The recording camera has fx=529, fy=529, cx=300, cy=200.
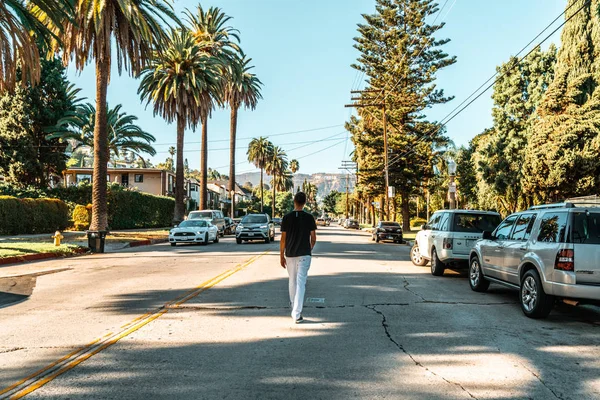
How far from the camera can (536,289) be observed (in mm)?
8344

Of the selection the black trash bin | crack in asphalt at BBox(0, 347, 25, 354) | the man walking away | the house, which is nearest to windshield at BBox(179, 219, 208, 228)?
the black trash bin

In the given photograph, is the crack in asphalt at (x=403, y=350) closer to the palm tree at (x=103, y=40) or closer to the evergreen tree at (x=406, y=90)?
the palm tree at (x=103, y=40)

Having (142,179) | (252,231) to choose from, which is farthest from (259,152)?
(252,231)

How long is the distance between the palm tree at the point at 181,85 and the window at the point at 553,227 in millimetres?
31943

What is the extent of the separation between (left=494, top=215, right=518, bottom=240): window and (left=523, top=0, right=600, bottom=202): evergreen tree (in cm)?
2221

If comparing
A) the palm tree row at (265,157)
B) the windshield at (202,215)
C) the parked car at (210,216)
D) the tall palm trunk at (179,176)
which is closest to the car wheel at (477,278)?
the parked car at (210,216)

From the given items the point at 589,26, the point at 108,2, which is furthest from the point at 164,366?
the point at 589,26

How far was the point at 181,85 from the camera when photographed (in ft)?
126

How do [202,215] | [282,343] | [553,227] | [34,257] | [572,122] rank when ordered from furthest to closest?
[202,215] → [572,122] → [34,257] → [553,227] → [282,343]

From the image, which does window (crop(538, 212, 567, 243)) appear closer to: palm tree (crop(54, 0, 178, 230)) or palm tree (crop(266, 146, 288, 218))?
palm tree (crop(54, 0, 178, 230))

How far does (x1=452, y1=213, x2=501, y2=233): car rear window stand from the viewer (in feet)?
45.4

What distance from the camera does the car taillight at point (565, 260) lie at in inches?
305

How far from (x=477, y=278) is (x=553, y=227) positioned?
337cm

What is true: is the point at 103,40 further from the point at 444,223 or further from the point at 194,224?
the point at 444,223
